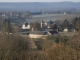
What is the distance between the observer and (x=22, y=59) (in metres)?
8.45

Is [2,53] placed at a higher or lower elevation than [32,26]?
higher

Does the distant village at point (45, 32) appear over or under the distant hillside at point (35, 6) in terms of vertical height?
over

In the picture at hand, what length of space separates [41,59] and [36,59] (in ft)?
0.48

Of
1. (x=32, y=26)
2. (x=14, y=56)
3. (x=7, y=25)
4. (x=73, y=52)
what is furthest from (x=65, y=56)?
(x=32, y=26)

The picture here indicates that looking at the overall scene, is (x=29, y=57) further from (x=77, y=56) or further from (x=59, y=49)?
(x=77, y=56)

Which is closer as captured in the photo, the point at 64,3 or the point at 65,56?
the point at 65,56

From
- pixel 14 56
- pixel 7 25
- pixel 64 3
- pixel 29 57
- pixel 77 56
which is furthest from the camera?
pixel 64 3

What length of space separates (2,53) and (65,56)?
63.9 inches

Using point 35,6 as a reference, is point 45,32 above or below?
above

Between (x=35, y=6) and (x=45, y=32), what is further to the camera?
(x=35, y=6)

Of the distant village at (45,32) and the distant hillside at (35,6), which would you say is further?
the distant hillside at (35,6)

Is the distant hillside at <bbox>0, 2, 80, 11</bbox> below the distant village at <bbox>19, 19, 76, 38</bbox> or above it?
below

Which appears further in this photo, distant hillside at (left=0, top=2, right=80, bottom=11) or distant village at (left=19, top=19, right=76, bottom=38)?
distant hillside at (left=0, top=2, right=80, bottom=11)

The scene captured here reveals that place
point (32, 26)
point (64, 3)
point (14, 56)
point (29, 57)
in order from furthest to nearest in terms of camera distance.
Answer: point (64, 3), point (32, 26), point (29, 57), point (14, 56)
